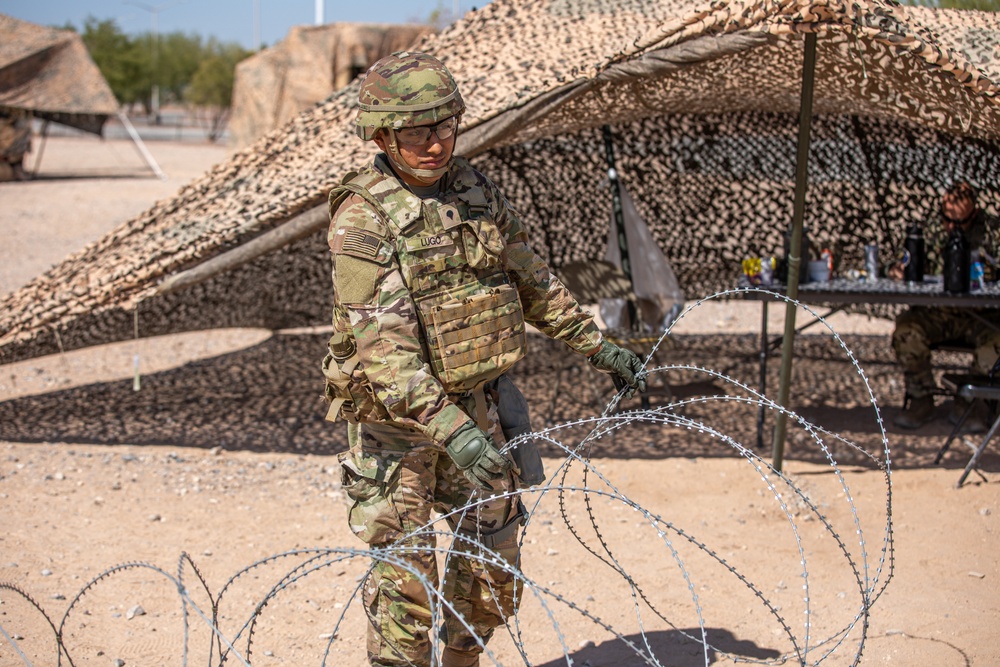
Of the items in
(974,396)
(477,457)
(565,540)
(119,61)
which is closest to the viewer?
(477,457)

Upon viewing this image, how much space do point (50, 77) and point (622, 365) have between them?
58.4 ft

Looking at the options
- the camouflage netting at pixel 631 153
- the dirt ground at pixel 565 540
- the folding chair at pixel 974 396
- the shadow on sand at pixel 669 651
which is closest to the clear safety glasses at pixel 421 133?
the dirt ground at pixel 565 540

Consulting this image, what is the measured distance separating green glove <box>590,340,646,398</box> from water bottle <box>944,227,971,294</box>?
2767 millimetres

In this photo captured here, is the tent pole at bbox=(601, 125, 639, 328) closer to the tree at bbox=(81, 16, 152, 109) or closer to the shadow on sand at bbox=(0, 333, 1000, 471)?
the shadow on sand at bbox=(0, 333, 1000, 471)

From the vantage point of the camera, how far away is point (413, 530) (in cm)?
305

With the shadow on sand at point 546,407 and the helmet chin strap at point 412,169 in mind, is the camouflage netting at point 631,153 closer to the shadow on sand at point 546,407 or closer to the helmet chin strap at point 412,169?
the shadow on sand at point 546,407

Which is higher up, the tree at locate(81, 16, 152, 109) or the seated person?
the tree at locate(81, 16, 152, 109)

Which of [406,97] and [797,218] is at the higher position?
[406,97]

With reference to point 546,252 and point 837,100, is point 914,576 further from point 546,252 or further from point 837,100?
point 546,252

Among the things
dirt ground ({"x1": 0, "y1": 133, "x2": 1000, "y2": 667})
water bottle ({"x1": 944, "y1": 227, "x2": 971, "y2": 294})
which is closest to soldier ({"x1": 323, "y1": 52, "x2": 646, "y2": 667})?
dirt ground ({"x1": 0, "y1": 133, "x2": 1000, "y2": 667})

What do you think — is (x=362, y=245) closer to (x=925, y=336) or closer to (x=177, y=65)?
(x=925, y=336)

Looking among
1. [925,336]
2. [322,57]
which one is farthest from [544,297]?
[322,57]

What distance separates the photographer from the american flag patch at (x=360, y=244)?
9.45 ft

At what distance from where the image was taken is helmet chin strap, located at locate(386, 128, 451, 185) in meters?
2.97
